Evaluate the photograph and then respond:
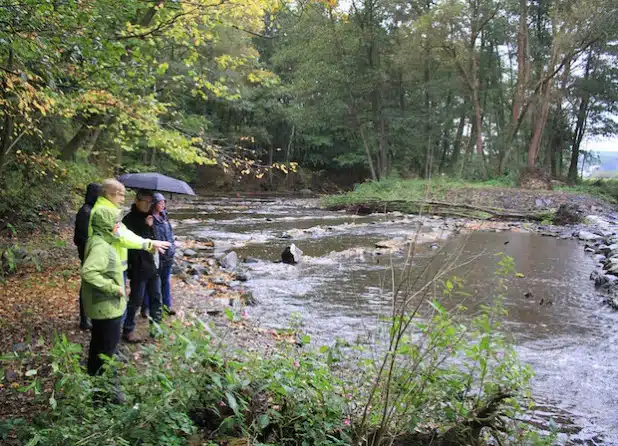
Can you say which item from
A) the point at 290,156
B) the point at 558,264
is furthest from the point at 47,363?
the point at 290,156

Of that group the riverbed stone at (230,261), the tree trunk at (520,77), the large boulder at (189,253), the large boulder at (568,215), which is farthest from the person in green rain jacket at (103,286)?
the tree trunk at (520,77)

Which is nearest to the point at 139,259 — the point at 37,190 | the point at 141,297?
the point at 141,297

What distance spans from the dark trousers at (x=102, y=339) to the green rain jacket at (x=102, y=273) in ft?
0.22

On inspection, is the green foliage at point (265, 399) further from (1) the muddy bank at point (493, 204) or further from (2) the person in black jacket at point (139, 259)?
(1) the muddy bank at point (493, 204)

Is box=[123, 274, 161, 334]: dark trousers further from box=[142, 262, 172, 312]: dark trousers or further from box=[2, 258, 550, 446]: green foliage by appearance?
box=[2, 258, 550, 446]: green foliage

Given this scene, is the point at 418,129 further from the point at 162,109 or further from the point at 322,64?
the point at 162,109

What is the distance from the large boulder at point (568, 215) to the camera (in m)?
17.4

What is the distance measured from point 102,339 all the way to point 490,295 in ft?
19.2

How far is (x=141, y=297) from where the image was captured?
15.9 ft

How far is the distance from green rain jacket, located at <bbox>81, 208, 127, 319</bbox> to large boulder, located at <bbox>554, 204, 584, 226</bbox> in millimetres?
18113

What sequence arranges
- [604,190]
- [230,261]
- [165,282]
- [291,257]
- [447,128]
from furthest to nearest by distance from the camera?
[447,128], [604,190], [291,257], [230,261], [165,282]

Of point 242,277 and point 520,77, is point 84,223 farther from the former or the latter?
point 520,77

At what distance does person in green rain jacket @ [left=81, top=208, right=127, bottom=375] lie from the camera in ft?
10.4

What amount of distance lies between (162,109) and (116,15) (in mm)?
1345
